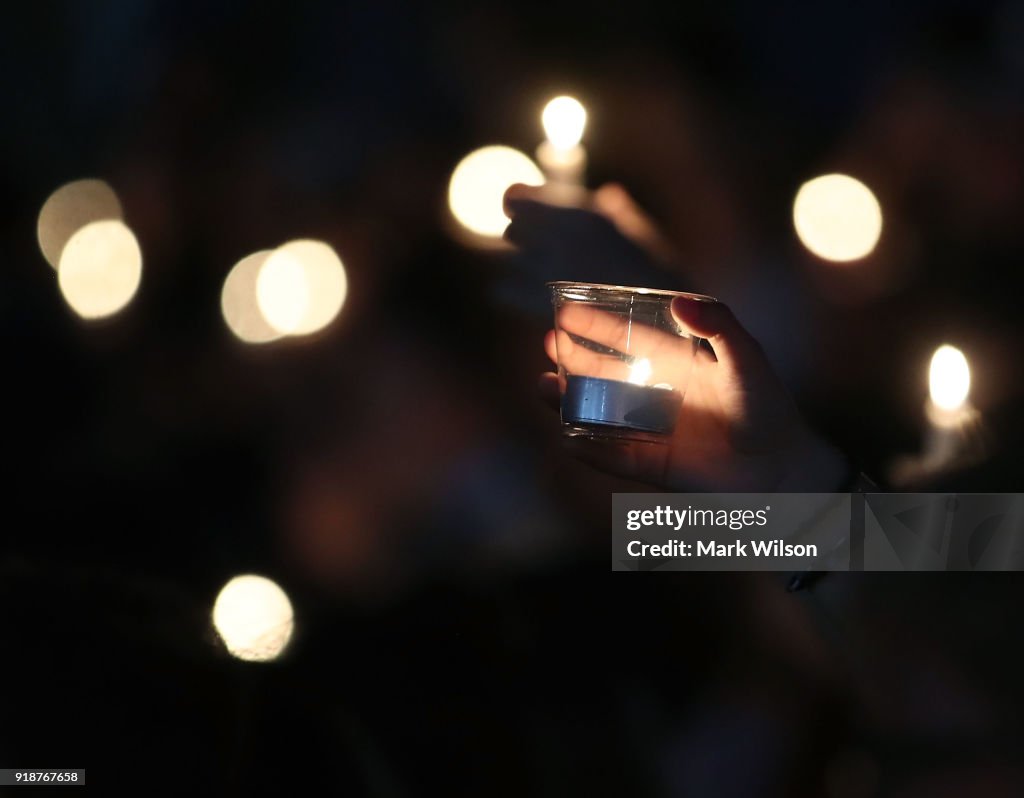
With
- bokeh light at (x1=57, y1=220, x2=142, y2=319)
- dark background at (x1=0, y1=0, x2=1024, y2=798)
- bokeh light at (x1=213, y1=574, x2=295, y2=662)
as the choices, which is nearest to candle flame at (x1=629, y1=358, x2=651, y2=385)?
dark background at (x1=0, y1=0, x2=1024, y2=798)

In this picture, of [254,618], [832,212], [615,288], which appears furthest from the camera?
[832,212]

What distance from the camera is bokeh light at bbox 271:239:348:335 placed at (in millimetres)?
1377

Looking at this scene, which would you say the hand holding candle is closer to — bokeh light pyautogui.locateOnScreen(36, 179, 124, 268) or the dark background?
the dark background

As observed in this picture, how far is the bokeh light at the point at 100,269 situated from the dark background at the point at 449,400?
0.02m

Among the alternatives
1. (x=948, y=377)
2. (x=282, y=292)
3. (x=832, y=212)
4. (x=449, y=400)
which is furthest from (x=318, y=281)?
(x=948, y=377)

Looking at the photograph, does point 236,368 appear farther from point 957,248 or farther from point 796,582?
point 957,248

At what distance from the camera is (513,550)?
1.38m

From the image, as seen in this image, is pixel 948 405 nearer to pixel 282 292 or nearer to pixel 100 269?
pixel 282 292

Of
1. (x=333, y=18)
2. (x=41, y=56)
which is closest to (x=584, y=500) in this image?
(x=333, y=18)

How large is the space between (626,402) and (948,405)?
71cm

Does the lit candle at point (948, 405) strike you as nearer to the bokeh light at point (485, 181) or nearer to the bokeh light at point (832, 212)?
the bokeh light at point (832, 212)

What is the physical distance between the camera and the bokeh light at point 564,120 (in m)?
1.37

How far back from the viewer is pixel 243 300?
53.7 inches

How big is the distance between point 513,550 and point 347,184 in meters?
0.58
